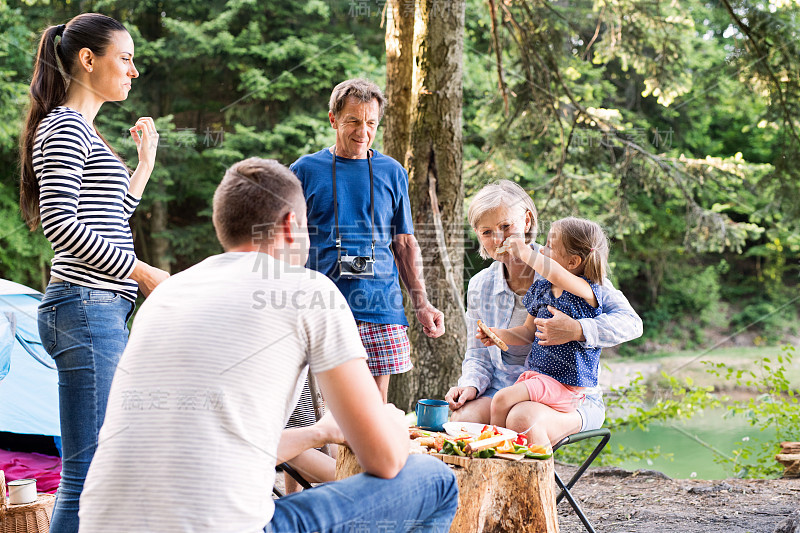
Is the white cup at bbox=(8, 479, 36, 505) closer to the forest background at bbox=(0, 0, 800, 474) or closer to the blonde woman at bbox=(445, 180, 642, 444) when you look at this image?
the forest background at bbox=(0, 0, 800, 474)

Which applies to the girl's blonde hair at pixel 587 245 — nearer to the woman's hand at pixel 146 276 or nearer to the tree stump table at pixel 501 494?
the tree stump table at pixel 501 494

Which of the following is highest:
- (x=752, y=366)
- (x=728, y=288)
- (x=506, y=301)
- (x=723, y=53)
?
(x=723, y=53)

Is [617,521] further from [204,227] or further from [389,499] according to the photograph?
[204,227]

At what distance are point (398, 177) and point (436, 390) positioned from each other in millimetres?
1692

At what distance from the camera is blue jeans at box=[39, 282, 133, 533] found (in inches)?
63.8

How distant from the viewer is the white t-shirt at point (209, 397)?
113 cm

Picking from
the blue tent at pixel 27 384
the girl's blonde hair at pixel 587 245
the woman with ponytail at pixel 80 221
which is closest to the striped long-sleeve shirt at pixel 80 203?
the woman with ponytail at pixel 80 221

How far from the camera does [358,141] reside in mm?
2449

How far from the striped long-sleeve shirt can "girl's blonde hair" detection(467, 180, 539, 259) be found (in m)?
1.14

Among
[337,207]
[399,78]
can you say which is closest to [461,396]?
[337,207]

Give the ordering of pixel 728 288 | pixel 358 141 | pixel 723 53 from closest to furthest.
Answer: pixel 358 141 < pixel 723 53 < pixel 728 288

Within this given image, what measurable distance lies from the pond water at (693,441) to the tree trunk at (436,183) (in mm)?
3198

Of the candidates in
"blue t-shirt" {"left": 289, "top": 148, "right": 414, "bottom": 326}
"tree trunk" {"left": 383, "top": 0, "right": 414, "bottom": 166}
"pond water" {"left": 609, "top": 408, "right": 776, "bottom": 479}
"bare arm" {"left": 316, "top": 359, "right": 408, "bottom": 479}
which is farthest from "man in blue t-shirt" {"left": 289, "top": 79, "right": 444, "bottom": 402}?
"pond water" {"left": 609, "top": 408, "right": 776, "bottom": 479}

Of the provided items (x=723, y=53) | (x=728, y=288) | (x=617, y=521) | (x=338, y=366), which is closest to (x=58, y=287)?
(x=338, y=366)
